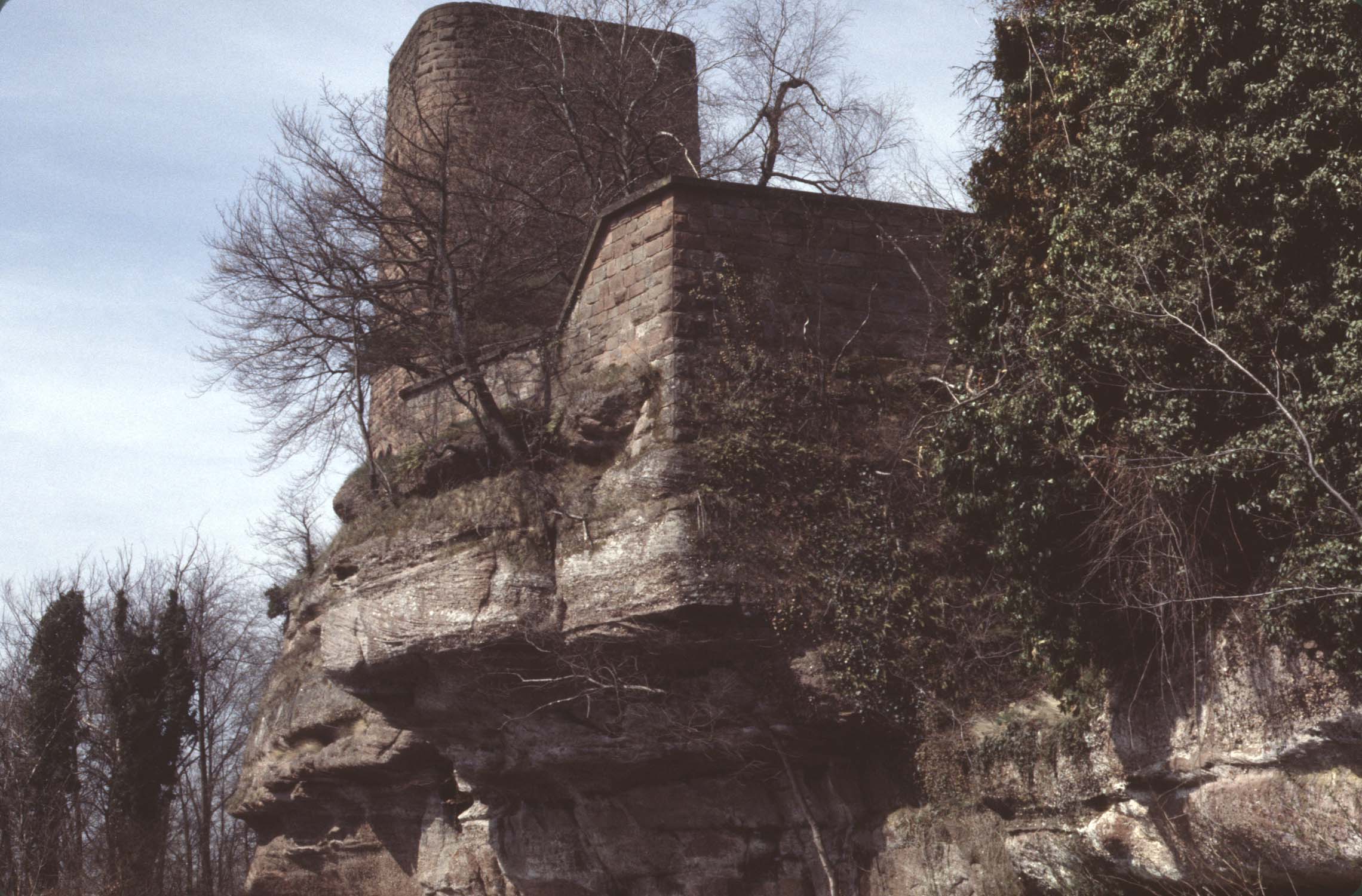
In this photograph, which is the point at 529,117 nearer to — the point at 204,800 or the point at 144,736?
the point at 144,736

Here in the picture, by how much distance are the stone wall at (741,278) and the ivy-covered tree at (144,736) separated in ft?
45.5

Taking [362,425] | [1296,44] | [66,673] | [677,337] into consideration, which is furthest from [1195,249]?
[66,673]

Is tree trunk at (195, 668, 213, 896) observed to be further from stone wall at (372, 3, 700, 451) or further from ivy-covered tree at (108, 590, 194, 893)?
stone wall at (372, 3, 700, 451)

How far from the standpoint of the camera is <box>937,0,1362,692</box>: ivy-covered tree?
8281 millimetres

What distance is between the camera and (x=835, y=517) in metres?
11.4

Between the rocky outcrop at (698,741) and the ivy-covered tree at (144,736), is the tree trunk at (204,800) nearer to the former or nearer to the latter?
the ivy-covered tree at (144,736)

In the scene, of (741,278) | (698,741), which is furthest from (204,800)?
(741,278)

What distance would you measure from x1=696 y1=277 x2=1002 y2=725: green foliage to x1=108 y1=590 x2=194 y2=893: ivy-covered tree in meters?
15.1

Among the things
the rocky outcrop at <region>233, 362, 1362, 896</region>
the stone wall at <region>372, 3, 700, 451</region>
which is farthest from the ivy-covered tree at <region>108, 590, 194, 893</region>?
the stone wall at <region>372, 3, 700, 451</region>

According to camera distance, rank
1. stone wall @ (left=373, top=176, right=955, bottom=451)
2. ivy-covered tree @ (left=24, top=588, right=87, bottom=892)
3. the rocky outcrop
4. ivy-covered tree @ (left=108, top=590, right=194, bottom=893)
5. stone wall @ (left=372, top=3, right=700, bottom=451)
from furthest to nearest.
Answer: ivy-covered tree @ (left=108, top=590, right=194, bottom=893) → ivy-covered tree @ (left=24, top=588, right=87, bottom=892) → stone wall @ (left=372, top=3, right=700, bottom=451) → stone wall @ (left=373, top=176, right=955, bottom=451) → the rocky outcrop

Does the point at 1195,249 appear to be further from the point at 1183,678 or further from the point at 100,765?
the point at 100,765

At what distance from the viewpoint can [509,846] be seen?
13.8 metres

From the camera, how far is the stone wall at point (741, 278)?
11.8 m

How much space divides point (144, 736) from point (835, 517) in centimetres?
1673
